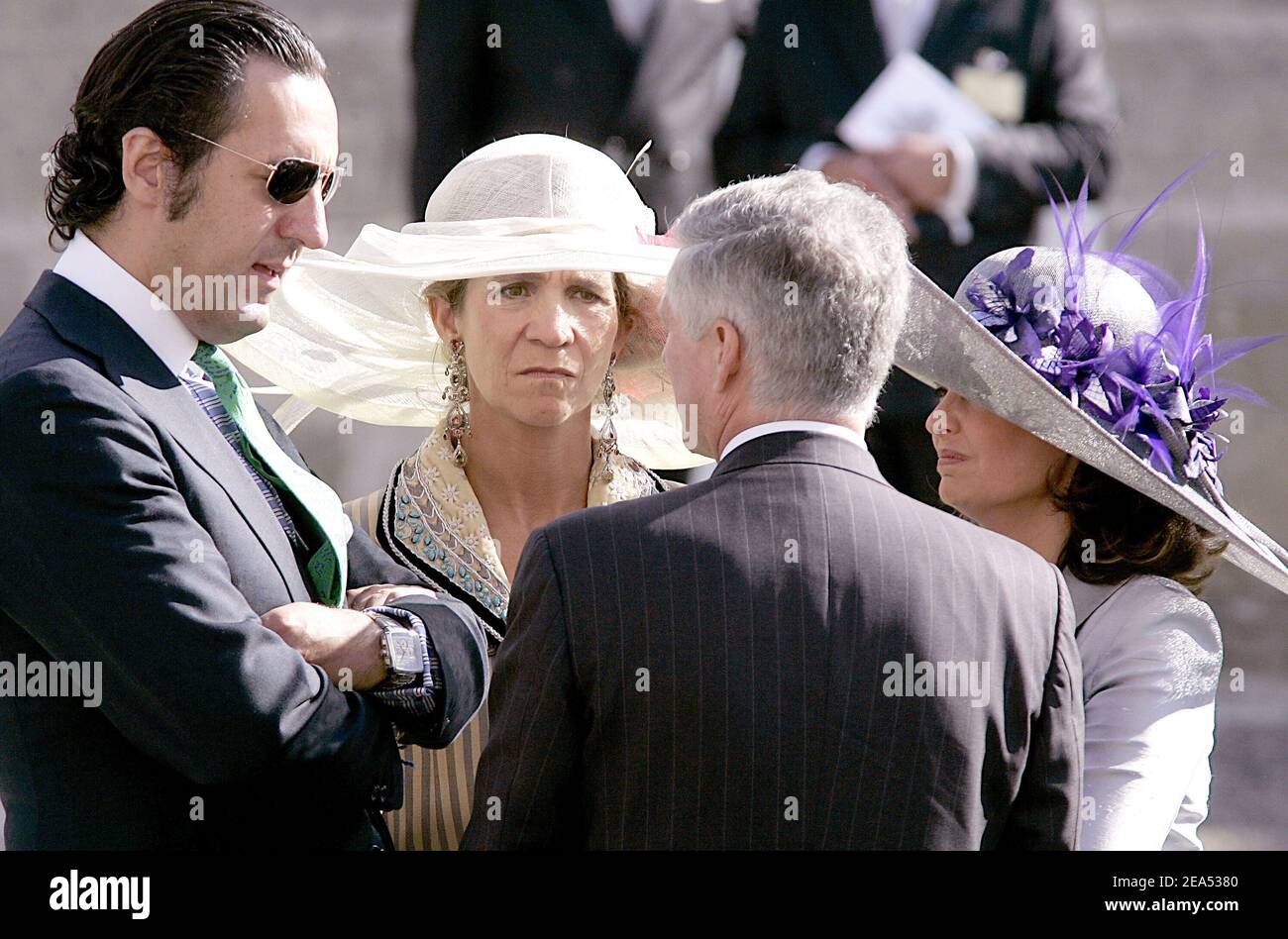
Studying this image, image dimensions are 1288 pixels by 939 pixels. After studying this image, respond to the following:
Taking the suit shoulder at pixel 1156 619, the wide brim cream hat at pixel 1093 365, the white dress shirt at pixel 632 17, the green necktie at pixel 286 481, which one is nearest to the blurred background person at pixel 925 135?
the white dress shirt at pixel 632 17

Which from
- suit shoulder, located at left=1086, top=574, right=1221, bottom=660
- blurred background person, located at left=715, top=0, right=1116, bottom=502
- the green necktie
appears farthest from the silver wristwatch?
blurred background person, located at left=715, top=0, right=1116, bottom=502

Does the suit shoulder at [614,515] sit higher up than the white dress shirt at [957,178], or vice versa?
the white dress shirt at [957,178]

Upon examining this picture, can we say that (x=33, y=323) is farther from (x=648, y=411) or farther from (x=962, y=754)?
(x=648, y=411)

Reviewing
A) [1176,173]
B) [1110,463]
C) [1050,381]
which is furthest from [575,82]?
[1176,173]

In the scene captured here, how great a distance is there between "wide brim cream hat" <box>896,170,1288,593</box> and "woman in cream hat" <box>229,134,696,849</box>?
0.52m

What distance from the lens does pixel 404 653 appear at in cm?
189

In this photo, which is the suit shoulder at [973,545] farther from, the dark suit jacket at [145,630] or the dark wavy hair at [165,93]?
the dark wavy hair at [165,93]

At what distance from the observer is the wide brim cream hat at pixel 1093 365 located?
221cm

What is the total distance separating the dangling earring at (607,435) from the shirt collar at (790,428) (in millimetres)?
897

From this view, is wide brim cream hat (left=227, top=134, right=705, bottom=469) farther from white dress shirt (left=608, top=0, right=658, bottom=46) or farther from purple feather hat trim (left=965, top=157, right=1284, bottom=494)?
purple feather hat trim (left=965, top=157, right=1284, bottom=494)

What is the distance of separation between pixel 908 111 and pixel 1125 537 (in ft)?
3.90

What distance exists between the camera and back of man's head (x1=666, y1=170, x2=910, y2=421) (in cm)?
175
